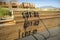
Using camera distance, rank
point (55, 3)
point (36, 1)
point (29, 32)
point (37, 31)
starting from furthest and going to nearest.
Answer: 1. point (55, 3)
2. point (36, 1)
3. point (37, 31)
4. point (29, 32)

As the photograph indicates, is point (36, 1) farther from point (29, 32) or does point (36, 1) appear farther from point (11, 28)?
point (11, 28)

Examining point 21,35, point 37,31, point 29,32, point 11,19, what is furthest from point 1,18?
point 37,31

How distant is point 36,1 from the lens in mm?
2197

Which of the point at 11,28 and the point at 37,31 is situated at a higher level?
the point at 11,28

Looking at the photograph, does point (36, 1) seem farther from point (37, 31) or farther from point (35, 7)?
point (37, 31)

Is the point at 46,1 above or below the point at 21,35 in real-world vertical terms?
above

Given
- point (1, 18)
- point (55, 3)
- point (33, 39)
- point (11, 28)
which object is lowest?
point (33, 39)

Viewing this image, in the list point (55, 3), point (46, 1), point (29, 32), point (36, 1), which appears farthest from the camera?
point (55, 3)

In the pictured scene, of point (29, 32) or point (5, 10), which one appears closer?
point (5, 10)

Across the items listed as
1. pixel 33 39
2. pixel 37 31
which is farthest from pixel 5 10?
pixel 37 31

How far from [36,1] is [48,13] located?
0.28 meters

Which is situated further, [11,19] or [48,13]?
[48,13]

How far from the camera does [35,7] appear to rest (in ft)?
7.13

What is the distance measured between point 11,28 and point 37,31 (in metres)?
0.63
